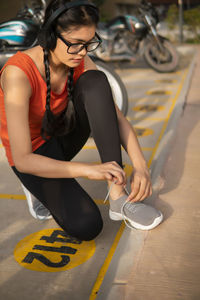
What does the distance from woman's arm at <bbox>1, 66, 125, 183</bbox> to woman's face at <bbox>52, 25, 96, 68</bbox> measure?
0.22 metres

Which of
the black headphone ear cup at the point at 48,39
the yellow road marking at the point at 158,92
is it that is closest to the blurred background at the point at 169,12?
the yellow road marking at the point at 158,92

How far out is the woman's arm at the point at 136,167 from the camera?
82.0 inches

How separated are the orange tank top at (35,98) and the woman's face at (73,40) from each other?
0.55 feet

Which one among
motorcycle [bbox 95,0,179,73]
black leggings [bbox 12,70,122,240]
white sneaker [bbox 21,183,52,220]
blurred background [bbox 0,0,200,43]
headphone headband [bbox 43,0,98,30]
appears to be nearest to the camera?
headphone headband [bbox 43,0,98,30]

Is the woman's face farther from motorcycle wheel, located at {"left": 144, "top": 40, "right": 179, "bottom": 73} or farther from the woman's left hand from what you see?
motorcycle wheel, located at {"left": 144, "top": 40, "right": 179, "bottom": 73}

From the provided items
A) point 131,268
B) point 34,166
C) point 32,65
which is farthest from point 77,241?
point 32,65

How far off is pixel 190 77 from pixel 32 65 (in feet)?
A: 16.7

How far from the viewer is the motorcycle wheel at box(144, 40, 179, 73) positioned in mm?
6977

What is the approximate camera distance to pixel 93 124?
2180 millimetres

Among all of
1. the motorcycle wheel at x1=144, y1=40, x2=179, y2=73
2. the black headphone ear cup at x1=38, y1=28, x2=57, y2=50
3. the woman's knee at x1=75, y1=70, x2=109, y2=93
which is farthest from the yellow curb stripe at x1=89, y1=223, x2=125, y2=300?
the motorcycle wheel at x1=144, y1=40, x2=179, y2=73

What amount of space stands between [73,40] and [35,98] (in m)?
0.42

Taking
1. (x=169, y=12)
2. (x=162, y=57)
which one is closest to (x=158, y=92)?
(x=162, y=57)

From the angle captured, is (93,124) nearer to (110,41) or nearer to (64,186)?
(64,186)

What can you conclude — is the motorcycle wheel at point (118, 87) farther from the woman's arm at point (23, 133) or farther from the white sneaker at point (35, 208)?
the woman's arm at point (23, 133)
